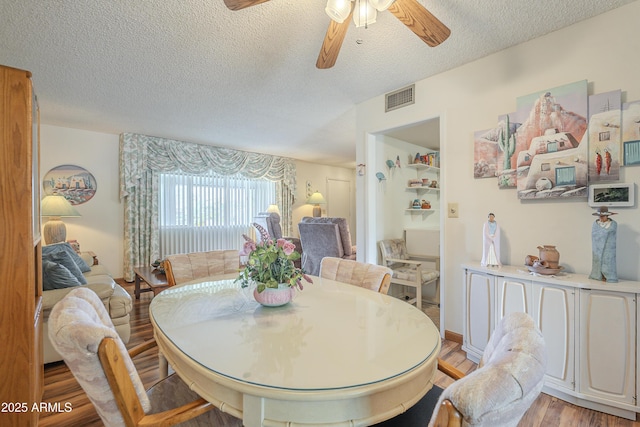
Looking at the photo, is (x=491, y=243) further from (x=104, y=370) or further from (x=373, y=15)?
(x=104, y=370)

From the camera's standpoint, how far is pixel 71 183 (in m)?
4.25

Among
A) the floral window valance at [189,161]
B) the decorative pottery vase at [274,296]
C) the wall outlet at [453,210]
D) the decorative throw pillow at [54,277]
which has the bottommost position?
the decorative throw pillow at [54,277]

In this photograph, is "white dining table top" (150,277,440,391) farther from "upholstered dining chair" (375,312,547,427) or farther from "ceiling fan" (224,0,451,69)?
"ceiling fan" (224,0,451,69)

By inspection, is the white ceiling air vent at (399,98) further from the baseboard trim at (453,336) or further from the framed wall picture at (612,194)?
the baseboard trim at (453,336)

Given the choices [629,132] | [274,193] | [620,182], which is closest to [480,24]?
[629,132]

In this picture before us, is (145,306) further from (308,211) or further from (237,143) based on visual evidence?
(308,211)

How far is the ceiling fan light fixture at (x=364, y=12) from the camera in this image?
56.8 inches

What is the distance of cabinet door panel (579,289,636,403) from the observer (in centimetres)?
151

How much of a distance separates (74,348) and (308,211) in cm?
640

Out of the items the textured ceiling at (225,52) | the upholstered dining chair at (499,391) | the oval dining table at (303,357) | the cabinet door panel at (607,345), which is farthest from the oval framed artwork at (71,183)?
the cabinet door panel at (607,345)

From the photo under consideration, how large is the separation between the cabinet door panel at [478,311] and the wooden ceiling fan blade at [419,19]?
164cm

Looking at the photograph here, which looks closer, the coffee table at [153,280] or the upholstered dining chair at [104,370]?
the upholstered dining chair at [104,370]

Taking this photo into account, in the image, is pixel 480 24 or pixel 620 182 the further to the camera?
pixel 480 24

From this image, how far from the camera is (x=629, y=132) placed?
169 cm
